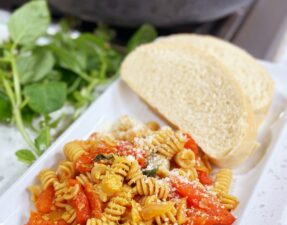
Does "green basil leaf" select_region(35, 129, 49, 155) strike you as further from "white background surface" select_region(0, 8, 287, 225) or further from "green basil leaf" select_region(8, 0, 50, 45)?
"green basil leaf" select_region(8, 0, 50, 45)

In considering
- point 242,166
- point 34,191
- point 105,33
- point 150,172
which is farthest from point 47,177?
point 105,33

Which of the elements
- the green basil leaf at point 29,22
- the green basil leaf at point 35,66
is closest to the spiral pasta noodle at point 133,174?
the green basil leaf at point 35,66

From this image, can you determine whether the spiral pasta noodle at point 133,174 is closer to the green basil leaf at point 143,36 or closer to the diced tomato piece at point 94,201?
the diced tomato piece at point 94,201

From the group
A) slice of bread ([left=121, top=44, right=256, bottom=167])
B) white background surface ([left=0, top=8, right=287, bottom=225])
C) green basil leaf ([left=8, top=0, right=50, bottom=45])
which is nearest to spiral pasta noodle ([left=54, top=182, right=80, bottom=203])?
white background surface ([left=0, top=8, right=287, bottom=225])

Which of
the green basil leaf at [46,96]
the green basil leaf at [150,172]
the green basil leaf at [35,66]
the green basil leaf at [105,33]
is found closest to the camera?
the green basil leaf at [150,172]

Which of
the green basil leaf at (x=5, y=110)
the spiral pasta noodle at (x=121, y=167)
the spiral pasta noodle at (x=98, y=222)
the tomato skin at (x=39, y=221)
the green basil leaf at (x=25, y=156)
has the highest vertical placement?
the spiral pasta noodle at (x=121, y=167)

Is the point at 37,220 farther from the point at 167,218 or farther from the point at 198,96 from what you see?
the point at 198,96

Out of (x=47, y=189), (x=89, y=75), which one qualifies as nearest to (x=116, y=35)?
(x=89, y=75)
